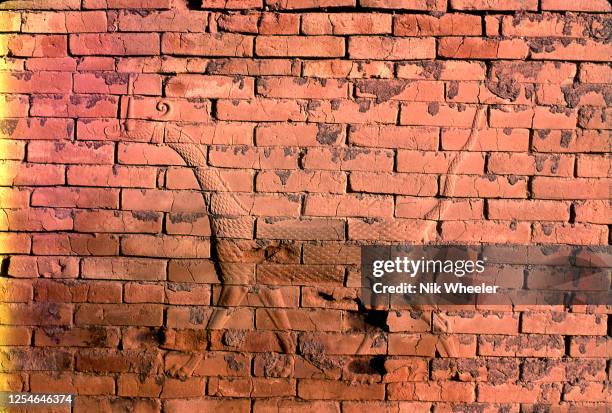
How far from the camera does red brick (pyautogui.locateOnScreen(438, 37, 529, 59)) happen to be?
6.69 ft

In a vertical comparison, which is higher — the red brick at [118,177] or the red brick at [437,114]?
the red brick at [437,114]

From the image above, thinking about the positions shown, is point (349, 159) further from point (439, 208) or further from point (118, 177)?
point (118, 177)

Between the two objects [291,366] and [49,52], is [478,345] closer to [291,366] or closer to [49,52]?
[291,366]

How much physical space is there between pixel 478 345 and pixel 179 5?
187 centimetres

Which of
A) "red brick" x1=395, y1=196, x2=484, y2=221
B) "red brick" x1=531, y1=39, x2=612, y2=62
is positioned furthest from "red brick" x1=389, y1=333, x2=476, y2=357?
"red brick" x1=531, y1=39, x2=612, y2=62

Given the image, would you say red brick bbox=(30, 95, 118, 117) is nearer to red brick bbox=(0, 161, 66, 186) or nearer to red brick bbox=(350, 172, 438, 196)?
red brick bbox=(0, 161, 66, 186)

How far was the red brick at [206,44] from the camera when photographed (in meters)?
2.08

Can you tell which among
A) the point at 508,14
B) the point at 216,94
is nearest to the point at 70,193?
the point at 216,94

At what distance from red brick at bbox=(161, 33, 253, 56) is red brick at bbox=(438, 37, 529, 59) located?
84 centimetres

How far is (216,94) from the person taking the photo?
2084mm

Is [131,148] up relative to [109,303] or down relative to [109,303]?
up

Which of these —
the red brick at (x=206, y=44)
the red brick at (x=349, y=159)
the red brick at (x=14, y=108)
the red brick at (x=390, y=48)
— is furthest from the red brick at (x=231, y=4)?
the red brick at (x=14, y=108)

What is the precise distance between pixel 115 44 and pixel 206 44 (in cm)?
38

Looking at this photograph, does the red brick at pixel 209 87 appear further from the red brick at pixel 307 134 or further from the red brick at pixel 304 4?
the red brick at pixel 304 4
